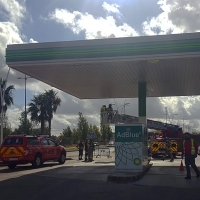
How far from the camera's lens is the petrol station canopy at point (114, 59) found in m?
18.9

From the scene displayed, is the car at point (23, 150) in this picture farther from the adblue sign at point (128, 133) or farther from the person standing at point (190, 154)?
the person standing at point (190, 154)

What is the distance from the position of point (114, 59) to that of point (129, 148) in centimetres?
511

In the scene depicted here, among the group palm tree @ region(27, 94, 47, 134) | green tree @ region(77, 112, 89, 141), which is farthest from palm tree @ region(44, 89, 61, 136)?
green tree @ region(77, 112, 89, 141)

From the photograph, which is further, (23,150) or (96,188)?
(23,150)

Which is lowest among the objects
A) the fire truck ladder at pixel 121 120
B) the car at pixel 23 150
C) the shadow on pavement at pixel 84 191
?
the shadow on pavement at pixel 84 191

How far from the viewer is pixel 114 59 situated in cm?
1953

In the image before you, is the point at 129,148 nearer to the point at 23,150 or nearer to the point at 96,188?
the point at 96,188

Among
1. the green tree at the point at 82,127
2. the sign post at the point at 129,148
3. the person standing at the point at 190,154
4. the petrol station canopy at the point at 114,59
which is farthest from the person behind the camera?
the green tree at the point at 82,127

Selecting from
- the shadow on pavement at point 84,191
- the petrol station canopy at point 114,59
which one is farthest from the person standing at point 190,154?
the petrol station canopy at point 114,59

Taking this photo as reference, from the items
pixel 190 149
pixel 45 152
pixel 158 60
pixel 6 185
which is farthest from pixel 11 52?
pixel 190 149

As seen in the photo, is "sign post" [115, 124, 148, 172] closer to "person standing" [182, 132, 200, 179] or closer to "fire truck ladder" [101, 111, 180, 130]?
"person standing" [182, 132, 200, 179]

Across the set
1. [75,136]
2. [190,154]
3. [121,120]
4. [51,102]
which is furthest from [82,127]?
[190,154]

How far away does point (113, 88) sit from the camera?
29.0 metres

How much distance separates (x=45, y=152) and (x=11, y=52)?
5751mm
